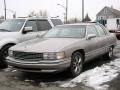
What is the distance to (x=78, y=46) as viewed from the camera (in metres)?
7.95

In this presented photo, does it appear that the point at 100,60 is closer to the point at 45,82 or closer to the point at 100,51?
the point at 100,51

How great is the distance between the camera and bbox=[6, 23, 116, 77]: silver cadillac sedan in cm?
714

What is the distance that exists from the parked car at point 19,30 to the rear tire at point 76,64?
2.55m

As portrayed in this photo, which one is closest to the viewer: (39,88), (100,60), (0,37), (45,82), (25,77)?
(39,88)

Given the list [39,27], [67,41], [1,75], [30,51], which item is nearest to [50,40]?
[67,41]

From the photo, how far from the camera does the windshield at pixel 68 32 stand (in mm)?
8741

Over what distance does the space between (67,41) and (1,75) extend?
2225 millimetres

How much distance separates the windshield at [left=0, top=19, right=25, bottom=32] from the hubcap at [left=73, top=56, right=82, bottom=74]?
3.05 meters

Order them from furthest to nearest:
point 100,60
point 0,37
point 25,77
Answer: point 100,60 < point 0,37 < point 25,77

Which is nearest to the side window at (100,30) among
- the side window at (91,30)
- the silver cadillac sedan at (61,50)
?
the silver cadillac sedan at (61,50)

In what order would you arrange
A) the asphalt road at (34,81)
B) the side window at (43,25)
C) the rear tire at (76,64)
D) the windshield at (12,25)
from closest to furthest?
the asphalt road at (34,81) < the rear tire at (76,64) < the windshield at (12,25) < the side window at (43,25)

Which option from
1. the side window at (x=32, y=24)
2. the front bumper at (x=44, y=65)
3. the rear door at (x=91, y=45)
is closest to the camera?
the front bumper at (x=44, y=65)

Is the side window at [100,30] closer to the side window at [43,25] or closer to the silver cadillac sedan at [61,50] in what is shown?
the silver cadillac sedan at [61,50]

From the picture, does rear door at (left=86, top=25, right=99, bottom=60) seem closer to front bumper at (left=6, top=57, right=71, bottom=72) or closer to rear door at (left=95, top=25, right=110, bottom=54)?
rear door at (left=95, top=25, right=110, bottom=54)
